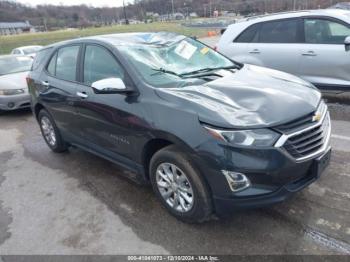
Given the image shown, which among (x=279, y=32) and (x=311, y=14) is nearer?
(x=311, y=14)

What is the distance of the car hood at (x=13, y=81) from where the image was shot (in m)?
8.16

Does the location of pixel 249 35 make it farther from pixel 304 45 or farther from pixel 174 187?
pixel 174 187

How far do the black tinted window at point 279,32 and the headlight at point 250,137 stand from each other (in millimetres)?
4399

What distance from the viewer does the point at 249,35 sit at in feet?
22.9

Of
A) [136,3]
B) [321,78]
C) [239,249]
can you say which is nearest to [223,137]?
[239,249]

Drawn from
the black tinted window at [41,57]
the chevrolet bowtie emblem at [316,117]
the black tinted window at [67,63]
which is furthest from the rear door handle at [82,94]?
the chevrolet bowtie emblem at [316,117]

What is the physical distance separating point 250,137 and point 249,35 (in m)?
4.93

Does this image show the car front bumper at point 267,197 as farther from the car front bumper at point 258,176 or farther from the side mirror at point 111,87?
the side mirror at point 111,87

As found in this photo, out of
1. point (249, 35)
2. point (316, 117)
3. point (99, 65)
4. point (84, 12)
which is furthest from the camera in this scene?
point (84, 12)

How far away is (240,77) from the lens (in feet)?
11.5

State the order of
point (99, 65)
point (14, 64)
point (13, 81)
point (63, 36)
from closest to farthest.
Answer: point (99, 65) → point (13, 81) → point (14, 64) → point (63, 36)

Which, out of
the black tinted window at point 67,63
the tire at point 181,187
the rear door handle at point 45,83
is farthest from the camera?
the rear door handle at point 45,83

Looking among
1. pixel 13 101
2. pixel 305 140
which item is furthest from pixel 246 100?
pixel 13 101

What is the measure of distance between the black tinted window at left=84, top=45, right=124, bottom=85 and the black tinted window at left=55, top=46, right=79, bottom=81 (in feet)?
0.98
